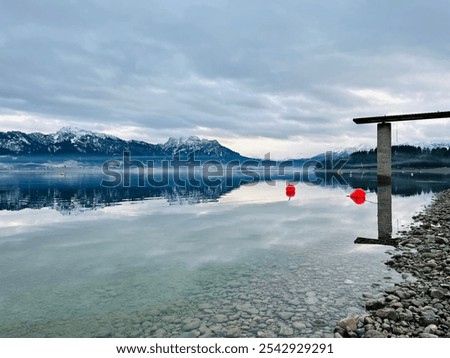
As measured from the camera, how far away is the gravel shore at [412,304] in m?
6.14

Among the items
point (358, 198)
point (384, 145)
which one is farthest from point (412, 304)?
point (358, 198)

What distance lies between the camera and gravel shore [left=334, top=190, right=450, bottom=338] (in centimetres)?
614

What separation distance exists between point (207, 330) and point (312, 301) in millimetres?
2925

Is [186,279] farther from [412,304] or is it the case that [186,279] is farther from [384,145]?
[384,145]

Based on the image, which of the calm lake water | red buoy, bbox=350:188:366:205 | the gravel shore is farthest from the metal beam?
the gravel shore

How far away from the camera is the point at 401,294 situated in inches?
305

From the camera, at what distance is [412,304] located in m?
7.27

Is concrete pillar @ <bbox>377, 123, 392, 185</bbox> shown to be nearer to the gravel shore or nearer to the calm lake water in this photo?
the calm lake water

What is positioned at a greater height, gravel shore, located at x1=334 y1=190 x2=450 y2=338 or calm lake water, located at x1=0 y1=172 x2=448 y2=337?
gravel shore, located at x1=334 y1=190 x2=450 y2=338

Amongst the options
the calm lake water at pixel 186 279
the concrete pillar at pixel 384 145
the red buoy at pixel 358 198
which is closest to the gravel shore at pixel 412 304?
the calm lake water at pixel 186 279

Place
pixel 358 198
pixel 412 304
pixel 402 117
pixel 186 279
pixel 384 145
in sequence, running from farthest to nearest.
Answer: pixel 358 198 → pixel 402 117 → pixel 384 145 → pixel 186 279 → pixel 412 304

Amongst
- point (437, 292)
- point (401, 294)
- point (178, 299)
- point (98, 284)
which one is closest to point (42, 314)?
point (98, 284)

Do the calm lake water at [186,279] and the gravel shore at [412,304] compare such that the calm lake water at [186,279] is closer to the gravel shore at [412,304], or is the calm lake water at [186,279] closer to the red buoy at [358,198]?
the gravel shore at [412,304]
